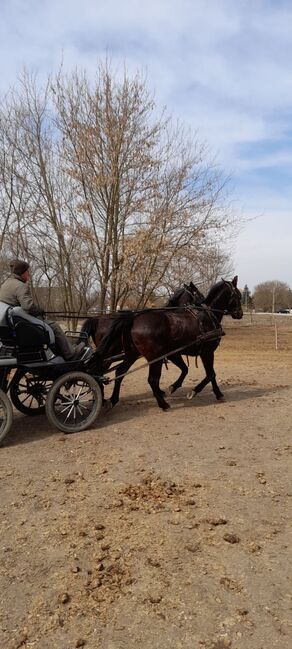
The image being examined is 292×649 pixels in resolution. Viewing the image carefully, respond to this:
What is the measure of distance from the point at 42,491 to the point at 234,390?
5.45m

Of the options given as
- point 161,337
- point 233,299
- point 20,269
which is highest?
point 20,269

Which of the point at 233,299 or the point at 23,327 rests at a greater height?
the point at 233,299

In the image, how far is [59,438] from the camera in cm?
609

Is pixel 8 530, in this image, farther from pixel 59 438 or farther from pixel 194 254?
pixel 194 254

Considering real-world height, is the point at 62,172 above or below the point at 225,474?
above

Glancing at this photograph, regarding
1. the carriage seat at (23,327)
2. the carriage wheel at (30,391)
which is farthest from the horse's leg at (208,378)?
the carriage seat at (23,327)

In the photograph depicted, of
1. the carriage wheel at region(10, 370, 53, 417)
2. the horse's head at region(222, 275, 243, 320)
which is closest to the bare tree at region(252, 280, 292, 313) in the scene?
the horse's head at region(222, 275, 243, 320)

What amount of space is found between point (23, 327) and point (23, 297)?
0.36 metres

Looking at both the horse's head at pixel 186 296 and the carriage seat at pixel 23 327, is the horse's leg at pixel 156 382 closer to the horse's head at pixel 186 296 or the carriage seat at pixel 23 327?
the horse's head at pixel 186 296

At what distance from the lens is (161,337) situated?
7.57 m

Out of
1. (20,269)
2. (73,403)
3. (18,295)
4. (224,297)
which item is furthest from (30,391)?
(224,297)

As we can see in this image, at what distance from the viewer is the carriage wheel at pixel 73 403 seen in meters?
6.16

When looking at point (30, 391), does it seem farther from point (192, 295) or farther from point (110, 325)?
point (192, 295)

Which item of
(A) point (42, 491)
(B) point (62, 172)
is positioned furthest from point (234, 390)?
(B) point (62, 172)
